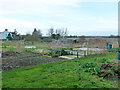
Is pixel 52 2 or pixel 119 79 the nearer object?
pixel 119 79

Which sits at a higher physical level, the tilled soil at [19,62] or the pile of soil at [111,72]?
the pile of soil at [111,72]

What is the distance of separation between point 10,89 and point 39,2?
5501mm

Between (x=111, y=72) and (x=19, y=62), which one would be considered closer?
(x=111, y=72)

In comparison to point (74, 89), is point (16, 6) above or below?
above

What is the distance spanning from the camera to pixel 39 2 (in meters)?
7.16

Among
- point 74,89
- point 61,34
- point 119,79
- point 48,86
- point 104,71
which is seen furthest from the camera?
point 61,34

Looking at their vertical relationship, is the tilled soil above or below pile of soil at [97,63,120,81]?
below

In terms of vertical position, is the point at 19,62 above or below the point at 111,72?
below

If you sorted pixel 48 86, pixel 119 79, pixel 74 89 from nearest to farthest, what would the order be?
pixel 74 89
pixel 48 86
pixel 119 79

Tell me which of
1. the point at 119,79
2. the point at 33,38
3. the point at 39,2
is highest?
the point at 39,2

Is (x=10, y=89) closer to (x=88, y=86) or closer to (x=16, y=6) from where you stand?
(x=88, y=86)

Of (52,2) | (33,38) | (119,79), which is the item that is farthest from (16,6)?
(33,38)

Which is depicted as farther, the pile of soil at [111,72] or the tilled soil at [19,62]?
the tilled soil at [19,62]

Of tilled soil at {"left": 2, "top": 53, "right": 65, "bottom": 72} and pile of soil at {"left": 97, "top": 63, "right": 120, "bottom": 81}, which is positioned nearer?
pile of soil at {"left": 97, "top": 63, "right": 120, "bottom": 81}
